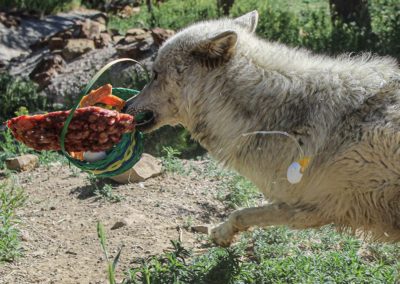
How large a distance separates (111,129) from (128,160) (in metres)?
0.35

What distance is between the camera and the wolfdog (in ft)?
14.2

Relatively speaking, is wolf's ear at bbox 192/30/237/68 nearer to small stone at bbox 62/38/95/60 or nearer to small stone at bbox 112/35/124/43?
small stone at bbox 62/38/95/60

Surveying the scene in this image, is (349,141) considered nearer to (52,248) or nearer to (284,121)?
(284,121)

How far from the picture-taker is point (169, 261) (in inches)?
192

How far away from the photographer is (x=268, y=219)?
15.2ft

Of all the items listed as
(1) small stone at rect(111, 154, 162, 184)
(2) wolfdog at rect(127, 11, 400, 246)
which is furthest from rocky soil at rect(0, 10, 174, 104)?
(2) wolfdog at rect(127, 11, 400, 246)

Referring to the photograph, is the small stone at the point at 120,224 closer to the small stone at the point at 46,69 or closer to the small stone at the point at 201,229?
the small stone at the point at 201,229

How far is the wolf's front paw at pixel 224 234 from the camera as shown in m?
4.85

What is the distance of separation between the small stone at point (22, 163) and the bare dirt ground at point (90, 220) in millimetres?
164

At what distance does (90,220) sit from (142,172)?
0.89 metres

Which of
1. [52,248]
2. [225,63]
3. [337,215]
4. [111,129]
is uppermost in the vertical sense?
[225,63]

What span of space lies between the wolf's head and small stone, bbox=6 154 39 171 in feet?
8.27

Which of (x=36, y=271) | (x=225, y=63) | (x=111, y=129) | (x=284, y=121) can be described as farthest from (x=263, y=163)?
(x=36, y=271)

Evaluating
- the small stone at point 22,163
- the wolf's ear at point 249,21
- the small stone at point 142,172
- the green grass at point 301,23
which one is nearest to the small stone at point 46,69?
the green grass at point 301,23
